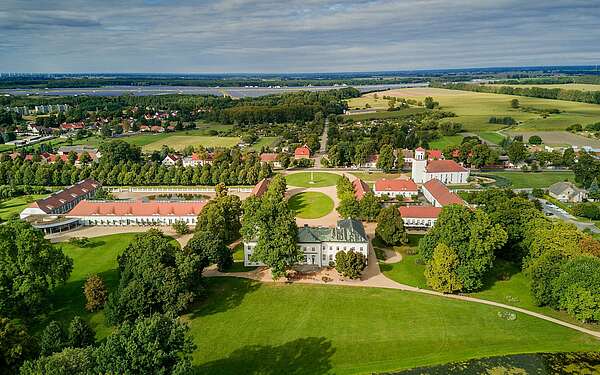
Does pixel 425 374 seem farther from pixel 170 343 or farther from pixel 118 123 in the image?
pixel 118 123

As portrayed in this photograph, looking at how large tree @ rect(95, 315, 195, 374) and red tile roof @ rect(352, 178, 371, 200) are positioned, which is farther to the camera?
red tile roof @ rect(352, 178, 371, 200)

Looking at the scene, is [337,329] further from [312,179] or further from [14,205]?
[14,205]

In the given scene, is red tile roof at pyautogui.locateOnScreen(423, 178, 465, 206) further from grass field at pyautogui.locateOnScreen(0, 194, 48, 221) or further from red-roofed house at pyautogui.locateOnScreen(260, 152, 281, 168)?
grass field at pyautogui.locateOnScreen(0, 194, 48, 221)

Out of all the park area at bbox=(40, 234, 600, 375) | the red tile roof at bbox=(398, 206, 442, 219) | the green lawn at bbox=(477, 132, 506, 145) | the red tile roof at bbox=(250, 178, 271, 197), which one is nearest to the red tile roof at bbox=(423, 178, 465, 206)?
the red tile roof at bbox=(398, 206, 442, 219)

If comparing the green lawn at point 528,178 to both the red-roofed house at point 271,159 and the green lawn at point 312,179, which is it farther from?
the red-roofed house at point 271,159

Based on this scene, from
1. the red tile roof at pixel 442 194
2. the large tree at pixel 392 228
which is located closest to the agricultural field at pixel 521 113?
the red tile roof at pixel 442 194

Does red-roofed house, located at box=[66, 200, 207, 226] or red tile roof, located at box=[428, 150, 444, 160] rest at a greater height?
red tile roof, located at box=[428, 150, 444, 160]

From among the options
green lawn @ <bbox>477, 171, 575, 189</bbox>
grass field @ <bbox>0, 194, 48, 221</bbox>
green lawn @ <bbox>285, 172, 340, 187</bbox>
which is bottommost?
green lawn @ <bbox>477, 171, 575, 189</bbox>
